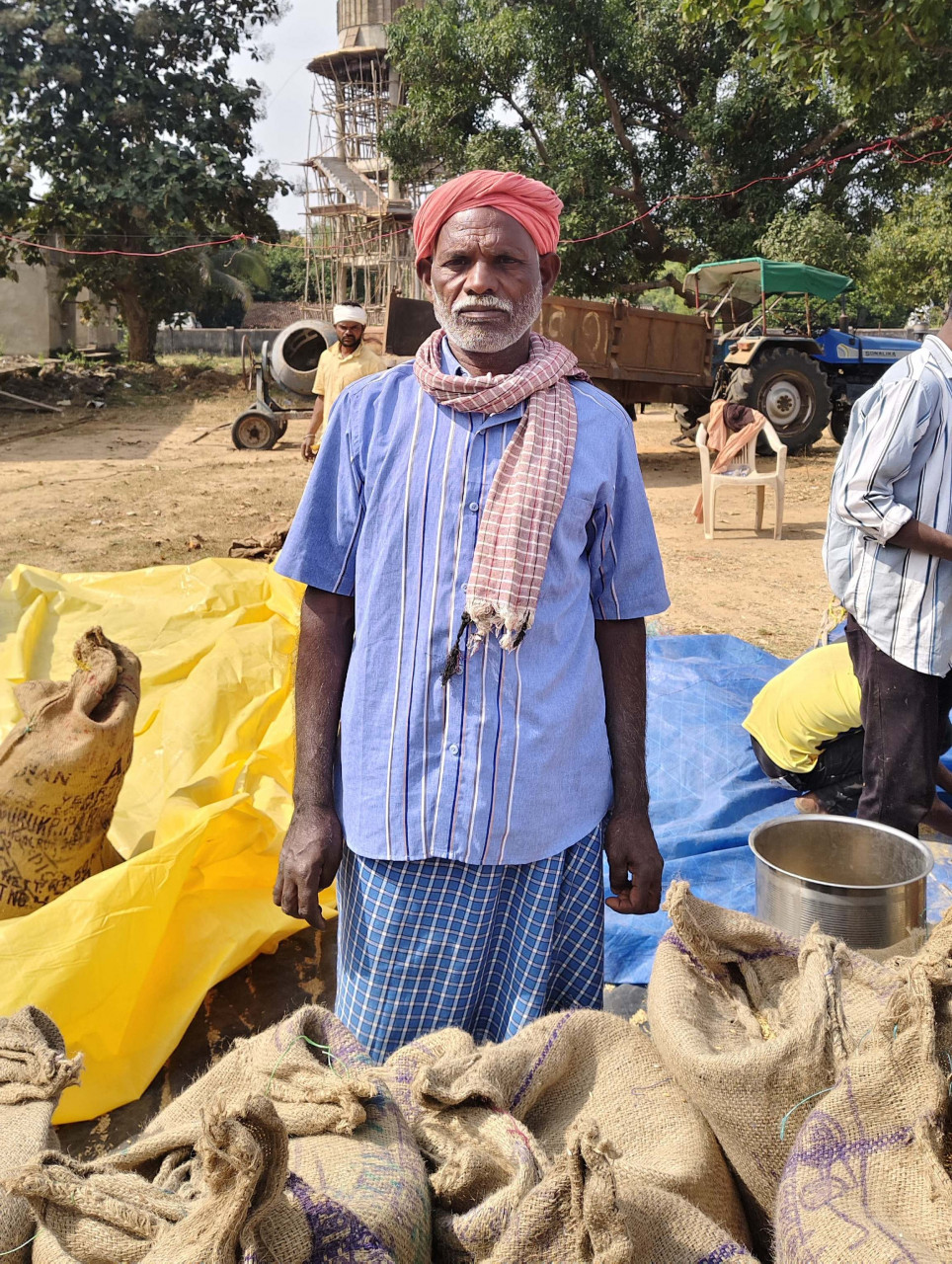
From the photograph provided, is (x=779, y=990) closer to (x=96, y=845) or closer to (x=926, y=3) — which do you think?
(x=96, y=845)

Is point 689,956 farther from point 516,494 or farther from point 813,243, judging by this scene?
point 813,243

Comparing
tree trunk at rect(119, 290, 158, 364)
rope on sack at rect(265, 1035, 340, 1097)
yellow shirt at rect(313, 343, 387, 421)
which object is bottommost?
rope on sack at rect(265, 1035, 340, 1097)

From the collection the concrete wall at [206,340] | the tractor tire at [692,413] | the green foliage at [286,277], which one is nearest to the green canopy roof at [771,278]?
A: the tractor tire at [692,413]

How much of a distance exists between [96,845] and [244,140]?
23.8 m

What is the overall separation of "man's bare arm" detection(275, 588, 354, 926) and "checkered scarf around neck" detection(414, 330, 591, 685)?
0.25 meters

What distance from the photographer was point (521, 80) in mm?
19312

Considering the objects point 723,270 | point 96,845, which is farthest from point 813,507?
point 96,845

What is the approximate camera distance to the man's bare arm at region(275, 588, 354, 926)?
1.68 m

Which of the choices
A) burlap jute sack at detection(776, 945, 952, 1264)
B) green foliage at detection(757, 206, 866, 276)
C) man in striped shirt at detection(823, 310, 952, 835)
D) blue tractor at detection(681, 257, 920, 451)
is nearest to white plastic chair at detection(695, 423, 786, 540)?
blue tractor at detection(681, 257, 920, 451)

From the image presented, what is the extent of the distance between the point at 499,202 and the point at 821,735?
2350 mm

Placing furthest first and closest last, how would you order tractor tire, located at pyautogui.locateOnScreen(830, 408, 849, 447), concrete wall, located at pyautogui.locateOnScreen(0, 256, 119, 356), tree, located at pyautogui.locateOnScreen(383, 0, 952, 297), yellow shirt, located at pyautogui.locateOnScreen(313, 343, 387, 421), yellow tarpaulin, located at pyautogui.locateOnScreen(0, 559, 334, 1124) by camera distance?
concrete wall, located at pyautogui.locateOnScreen(0, 256, 119, 356), tree, located at pyautogui.locateOnScreen(383, 0, 952, 297), tractor tire, located at pyautogui.locateOnScreen(830, 408, 849, 447), yellow shirt, located at pyautogui.locateOnScreen(313, 343, 387, 421), yellow tarpaulin, located at pyautogui.locateOnScreen(0, 559, 334, 1124)

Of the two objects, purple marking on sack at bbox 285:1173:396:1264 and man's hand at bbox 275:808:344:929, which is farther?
man's hand at bbox 275:808:344:929

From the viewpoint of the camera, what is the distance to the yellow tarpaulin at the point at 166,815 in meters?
2.26

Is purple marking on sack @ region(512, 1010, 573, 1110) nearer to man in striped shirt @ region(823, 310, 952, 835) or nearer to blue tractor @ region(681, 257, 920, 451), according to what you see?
man in striped shirt @ region(823, 310, 952, 835)
